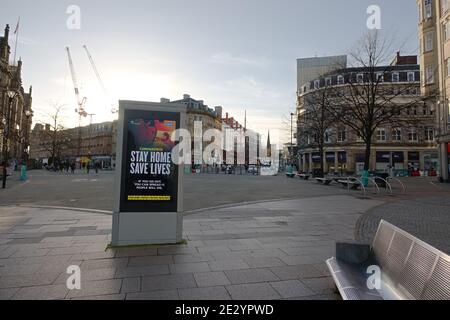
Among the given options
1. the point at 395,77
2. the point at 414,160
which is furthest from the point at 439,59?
the point at 414,160

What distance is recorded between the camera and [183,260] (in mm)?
5000

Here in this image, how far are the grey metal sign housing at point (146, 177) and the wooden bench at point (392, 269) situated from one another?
3276 mm

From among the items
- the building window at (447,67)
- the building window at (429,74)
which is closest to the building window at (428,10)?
the building window at (429,74)

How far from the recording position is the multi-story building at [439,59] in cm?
2681

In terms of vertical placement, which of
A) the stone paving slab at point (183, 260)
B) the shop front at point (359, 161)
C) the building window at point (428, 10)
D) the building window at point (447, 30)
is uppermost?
the building window at point (428, 10)

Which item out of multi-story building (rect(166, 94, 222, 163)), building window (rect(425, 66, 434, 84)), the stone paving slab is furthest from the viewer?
multi-story building (rect(166, 94, 222, 163))

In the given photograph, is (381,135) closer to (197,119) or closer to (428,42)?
(428,42)

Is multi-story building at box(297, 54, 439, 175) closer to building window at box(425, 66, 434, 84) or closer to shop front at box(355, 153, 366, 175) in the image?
shop front at box(355, 153, 366, 175)

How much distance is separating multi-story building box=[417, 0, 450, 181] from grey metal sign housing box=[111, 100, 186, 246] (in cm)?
2723

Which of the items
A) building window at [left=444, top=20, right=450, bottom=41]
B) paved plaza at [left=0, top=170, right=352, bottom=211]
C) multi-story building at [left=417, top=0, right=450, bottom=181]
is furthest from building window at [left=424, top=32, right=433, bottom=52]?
paved plaza at [left=0, top=170, right=352, bottom=211]

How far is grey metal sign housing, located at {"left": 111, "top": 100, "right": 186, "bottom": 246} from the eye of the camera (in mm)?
5660

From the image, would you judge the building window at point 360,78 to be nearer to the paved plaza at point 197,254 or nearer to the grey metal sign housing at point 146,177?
the paved plaza at point 197,254

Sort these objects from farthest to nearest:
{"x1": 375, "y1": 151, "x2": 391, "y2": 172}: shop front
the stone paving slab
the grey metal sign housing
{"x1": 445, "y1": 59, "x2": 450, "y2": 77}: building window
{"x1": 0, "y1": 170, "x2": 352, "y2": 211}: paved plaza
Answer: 1. {"x1": 375, "y1": 151, "x2": 391, "y2": 172}: shop front
2. {"x1": 445, "y1": 59, "x2": 450, "y2": 77}: building window
3. {"x1": 0, "y1": 170, "x2": 352, "y2": 211}: paved plaza
4. the grey metal sign housing
5. the stone paving slab
